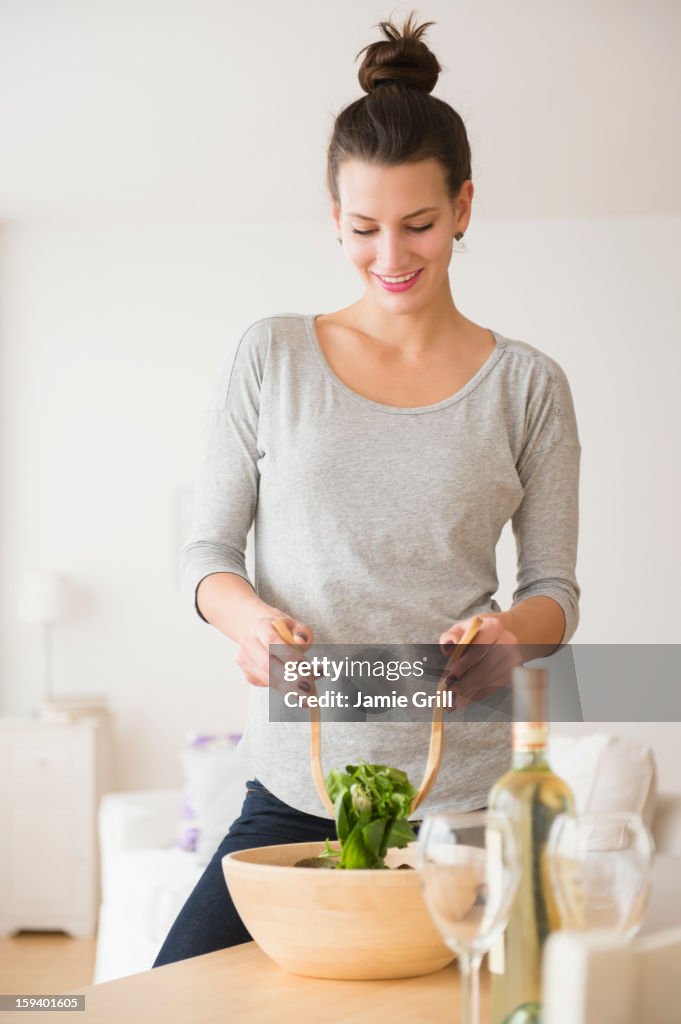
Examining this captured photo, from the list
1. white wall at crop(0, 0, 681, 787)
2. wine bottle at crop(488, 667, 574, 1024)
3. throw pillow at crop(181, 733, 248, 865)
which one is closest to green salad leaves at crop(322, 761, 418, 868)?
wine bottle at crop(488, 667, 574, 1024)

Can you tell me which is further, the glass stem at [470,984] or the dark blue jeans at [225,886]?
the dark blue jeans at [225,886]

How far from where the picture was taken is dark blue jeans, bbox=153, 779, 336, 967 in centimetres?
102

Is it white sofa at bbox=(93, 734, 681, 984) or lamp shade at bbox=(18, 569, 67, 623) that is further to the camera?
lamp shade at bbox=(18, 569, 67, 623)

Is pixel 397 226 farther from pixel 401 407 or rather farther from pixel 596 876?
pixel 596 876

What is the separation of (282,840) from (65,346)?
4.06 m

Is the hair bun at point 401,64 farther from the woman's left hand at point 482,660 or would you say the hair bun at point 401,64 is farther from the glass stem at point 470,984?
the glass stem at point 470,984

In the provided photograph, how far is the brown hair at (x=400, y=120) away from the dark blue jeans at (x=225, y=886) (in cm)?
65

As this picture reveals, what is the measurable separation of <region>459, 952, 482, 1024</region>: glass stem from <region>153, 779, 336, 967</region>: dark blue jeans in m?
0.42

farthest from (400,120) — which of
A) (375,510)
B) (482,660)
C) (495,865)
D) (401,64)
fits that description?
(495,865)

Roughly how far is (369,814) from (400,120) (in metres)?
0.71

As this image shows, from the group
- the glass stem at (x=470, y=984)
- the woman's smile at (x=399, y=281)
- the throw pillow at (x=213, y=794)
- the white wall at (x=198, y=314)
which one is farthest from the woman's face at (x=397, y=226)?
the white wall at (x=198, y=314)

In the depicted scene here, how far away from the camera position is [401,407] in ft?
3.95

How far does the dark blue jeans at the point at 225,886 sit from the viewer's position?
102cm

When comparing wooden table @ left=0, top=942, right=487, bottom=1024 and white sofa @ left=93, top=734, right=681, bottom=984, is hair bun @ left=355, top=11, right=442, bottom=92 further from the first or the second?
white sofa @ left=93, top=734, right=681, bottom=984
